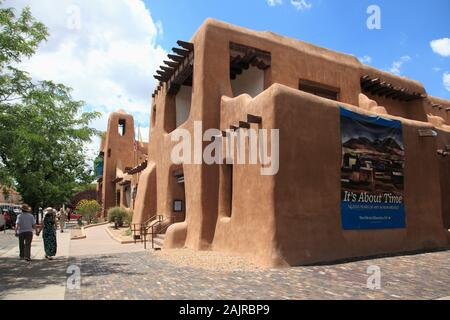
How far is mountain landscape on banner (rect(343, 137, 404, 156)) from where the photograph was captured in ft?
38.6

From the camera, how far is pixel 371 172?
1216 centimetres

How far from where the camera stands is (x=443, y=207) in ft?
54.5

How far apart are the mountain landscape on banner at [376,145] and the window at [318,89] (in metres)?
4.45

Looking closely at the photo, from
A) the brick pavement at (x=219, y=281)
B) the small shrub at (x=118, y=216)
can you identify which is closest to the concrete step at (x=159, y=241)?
the brick pavement at (x=219, y=281)

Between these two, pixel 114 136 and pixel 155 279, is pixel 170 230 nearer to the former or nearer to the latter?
pixel 155 279

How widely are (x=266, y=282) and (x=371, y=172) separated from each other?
6027 millimetres

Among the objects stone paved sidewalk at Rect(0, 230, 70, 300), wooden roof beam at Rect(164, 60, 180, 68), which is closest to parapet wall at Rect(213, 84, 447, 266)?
stone paved sidewalk at Rect(0, 230, 70, 300)

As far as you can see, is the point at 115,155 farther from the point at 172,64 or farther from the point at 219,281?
the point at 219,281

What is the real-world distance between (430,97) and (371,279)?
18.2 metres

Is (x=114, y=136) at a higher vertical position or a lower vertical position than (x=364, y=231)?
higher

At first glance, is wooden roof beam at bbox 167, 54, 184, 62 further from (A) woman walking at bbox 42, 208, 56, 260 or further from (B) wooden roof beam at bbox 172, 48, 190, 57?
(A) woman walking at bbox 42, 208, 56, 260
